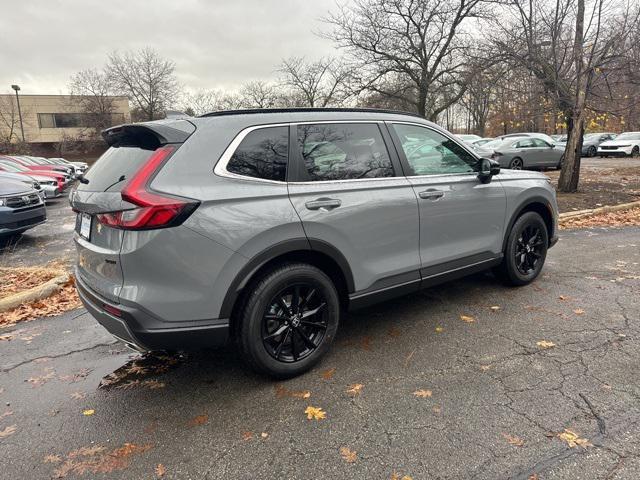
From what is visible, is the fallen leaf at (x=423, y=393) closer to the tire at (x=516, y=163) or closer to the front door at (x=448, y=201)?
the front door at (x=448, y=201)

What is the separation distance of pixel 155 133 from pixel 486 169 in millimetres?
2935

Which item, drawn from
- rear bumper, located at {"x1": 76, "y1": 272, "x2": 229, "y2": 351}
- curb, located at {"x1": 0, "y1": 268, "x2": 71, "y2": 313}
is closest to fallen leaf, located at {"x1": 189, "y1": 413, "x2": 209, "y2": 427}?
rear bumper, located at {"x1": 76, "y1": 272, "x2": 229, "y2": 351}

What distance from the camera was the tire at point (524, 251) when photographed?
173 inches

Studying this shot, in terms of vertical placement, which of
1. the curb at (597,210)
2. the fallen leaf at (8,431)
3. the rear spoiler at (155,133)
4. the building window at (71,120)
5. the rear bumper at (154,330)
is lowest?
the fallen leaf at (8,431)

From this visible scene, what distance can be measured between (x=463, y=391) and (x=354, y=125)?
2117 millimetres

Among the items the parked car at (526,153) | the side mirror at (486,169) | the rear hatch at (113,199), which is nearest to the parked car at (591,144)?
the parked car at (526,153)

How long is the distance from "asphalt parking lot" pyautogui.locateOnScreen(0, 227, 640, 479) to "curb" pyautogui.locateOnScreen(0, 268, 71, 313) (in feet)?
2.24

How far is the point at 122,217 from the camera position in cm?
245

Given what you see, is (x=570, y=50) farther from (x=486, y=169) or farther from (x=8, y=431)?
(x=8, y=431)

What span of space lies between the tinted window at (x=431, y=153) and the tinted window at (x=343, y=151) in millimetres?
284

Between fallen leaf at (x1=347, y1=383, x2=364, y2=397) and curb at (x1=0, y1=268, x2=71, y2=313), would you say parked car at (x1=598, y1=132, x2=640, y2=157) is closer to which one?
fallen leaf at (x1=347, y1=383, x2=364, y2=397)

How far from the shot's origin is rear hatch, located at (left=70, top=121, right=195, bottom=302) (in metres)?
2.50

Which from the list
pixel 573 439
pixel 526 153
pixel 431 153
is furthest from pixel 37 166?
pixel 573 439

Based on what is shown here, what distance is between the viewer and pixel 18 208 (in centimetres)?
781
